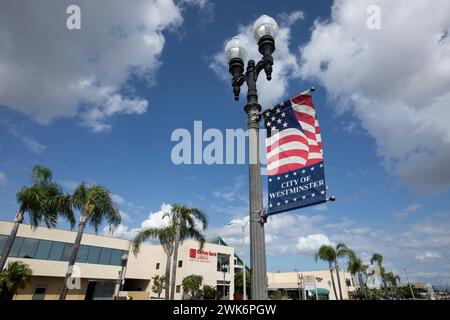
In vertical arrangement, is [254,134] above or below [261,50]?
below

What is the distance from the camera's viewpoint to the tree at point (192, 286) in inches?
1706

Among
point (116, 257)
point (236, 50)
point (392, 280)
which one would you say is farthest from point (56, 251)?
point (392, 280)

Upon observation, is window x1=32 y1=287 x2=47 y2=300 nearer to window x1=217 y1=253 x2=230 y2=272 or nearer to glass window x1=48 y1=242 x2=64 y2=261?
glass window x1=48 y1=242 x2=64 y2=261

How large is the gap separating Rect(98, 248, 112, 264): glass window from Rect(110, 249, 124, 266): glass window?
0.59 metres

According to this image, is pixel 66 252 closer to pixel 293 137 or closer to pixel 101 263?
pixel 101 263

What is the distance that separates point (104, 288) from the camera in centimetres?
4009

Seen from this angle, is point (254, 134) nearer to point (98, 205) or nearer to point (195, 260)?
→ point (98, 205)

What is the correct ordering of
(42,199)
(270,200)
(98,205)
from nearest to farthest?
(270,200), (42,199), (98,205)

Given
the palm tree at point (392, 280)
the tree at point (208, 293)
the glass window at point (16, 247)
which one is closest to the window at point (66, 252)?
the glass window at point (16, 247)

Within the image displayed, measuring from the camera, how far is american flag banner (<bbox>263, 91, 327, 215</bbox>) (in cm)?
544
